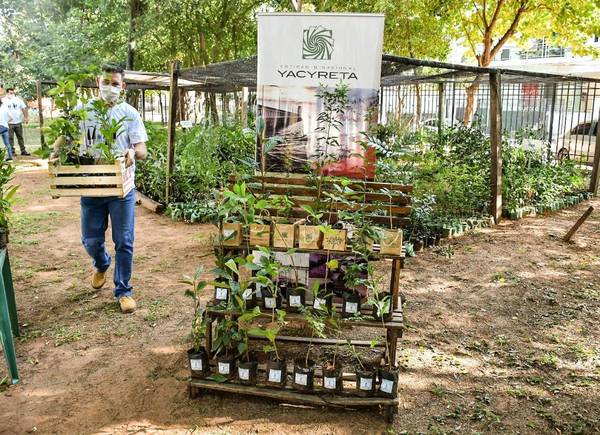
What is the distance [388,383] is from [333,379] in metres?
0.31

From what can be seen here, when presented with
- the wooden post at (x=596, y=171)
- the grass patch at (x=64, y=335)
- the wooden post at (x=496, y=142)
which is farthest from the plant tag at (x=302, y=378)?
the wooden post at (x=596, y=171)

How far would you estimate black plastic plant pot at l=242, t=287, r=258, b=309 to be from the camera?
328cm

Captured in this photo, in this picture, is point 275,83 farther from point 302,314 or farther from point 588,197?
point 588,197

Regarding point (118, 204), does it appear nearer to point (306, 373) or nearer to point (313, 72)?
point (313, 72)

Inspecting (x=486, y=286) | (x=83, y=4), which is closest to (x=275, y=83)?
(x=486, y=286)

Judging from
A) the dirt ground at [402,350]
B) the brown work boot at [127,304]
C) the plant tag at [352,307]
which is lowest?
the dirt ground at [402,350]

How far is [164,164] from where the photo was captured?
366 inches

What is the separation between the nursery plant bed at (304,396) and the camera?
121 inches

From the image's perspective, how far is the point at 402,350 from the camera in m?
3.99

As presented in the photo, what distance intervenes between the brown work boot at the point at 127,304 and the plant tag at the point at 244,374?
1.70 metres

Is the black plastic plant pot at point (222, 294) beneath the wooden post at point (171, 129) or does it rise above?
beneath

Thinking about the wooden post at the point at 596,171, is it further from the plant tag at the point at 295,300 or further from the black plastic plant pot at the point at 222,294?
the black plastic plant pot at the point at 222,294


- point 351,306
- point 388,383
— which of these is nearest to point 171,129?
point 351,306

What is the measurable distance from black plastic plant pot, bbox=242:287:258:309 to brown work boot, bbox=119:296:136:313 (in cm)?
152
